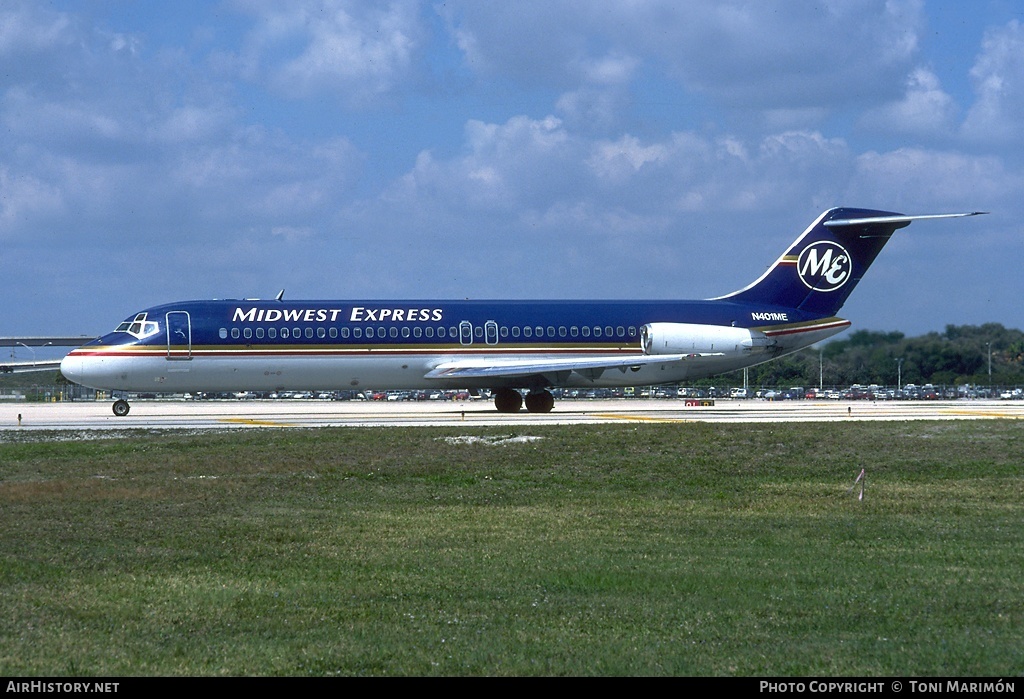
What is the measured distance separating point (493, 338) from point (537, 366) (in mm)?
2192

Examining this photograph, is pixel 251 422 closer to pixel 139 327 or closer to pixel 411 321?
pixel 139 327

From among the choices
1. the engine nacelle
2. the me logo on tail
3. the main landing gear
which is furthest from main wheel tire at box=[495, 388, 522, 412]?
the me logo on tail

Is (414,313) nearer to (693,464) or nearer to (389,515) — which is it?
(693,464)

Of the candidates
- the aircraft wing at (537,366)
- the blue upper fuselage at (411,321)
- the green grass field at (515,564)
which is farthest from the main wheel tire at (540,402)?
the green grass field at (515,564)

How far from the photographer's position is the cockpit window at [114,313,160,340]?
147ft

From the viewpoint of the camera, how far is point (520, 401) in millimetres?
49969

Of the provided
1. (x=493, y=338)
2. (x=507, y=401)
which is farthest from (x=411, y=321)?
(x=507, y=401)

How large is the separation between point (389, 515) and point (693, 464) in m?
8.94

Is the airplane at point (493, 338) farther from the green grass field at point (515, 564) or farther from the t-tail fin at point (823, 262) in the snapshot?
the green grass field at point (515, 564)

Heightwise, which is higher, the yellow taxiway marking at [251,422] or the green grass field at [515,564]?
the yellow taxiway marking at [251,422]

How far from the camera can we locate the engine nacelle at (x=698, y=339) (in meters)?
48.2

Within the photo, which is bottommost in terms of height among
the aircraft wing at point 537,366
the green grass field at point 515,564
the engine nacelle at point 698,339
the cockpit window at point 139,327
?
the green grass field at point 515,564

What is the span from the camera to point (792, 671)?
8812 mm

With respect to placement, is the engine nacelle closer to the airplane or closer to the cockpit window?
the airplane
